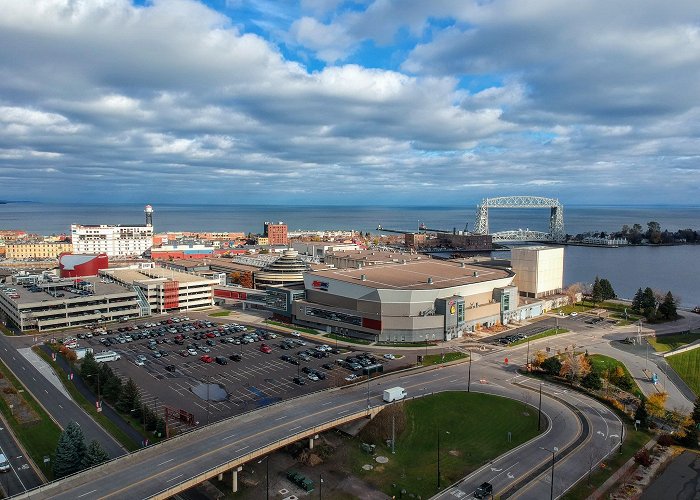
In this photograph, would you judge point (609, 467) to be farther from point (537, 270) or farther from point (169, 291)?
point (169, 291)

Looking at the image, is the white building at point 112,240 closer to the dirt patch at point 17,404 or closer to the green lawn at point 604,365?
the dirt patch at point 17,404

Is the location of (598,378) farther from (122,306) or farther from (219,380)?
(122,306)

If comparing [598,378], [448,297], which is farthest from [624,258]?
[598,378]

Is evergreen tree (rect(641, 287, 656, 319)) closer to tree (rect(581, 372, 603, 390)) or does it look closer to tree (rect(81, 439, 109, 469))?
tree (rect(581, 372, 603, 390))

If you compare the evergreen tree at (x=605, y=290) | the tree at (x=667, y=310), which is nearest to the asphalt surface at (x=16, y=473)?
the tree at (x=667, y=310)

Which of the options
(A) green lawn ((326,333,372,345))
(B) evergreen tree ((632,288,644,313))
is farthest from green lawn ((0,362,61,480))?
(B) evergreen tree ((632,288,644,313))

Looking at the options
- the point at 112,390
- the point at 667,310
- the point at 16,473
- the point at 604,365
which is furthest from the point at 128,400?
the point at 667,310
